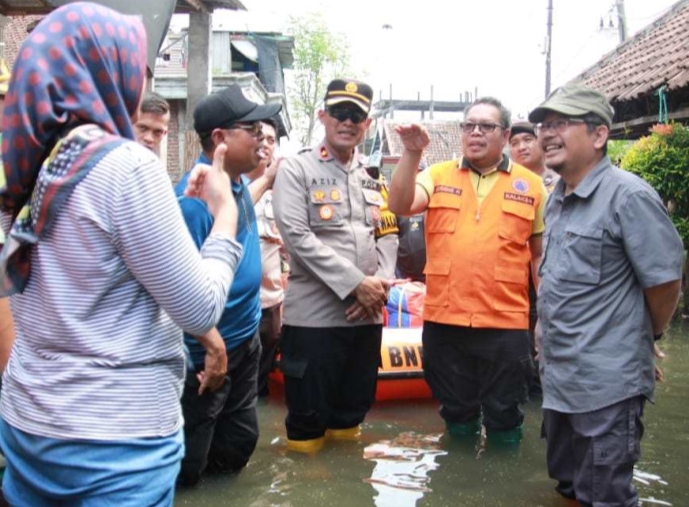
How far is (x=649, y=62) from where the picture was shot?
11.2m

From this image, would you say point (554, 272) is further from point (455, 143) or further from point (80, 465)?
point (455, 143)

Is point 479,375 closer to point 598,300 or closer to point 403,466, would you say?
point 403,466

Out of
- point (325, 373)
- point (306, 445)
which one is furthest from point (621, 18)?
point (306, 445)

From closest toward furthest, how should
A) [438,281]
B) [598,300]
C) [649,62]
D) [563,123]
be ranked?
[598,300] → [563,123] → [438,281] → [649,62]

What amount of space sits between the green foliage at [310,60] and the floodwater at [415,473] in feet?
124

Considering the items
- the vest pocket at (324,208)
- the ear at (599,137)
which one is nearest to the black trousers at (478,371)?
the vest pocket at (324,208)

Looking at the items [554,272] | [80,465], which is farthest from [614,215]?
[80,465]

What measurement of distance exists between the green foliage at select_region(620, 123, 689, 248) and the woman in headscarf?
918 centimetres

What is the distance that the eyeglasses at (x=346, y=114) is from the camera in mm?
4855

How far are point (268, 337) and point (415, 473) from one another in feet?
6.90

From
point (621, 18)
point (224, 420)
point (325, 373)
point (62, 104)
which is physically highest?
point (621, 18)

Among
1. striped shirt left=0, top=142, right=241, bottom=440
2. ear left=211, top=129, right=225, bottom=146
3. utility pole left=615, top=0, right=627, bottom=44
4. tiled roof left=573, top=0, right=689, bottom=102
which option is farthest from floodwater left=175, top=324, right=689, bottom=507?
utility pole left=615, top=0, right=627, bottom=44

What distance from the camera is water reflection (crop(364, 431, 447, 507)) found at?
4.29 metres

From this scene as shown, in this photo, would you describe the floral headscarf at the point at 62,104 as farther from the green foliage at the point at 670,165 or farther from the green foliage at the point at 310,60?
the green foliage at the point at 310,60
